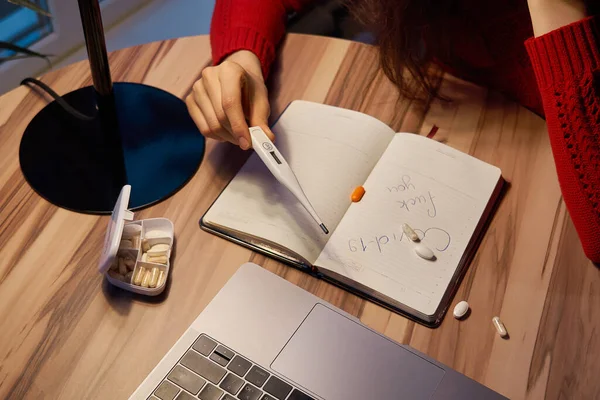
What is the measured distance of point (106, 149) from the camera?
83cm

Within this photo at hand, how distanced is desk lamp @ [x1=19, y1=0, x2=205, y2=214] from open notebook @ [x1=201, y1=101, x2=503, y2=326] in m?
0.09

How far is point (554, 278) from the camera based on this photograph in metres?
0.74

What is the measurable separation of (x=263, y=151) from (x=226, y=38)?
0.27 meters

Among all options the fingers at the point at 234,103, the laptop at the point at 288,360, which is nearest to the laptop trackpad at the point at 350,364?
the laptop at the point at 288,360

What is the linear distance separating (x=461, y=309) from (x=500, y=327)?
0.05 meters

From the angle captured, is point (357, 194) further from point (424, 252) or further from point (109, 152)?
point (109, 152)

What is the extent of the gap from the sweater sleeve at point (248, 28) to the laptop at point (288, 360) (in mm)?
402

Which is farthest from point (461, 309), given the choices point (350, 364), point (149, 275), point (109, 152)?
point (109, 152)

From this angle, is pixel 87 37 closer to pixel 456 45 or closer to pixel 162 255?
pixel 162 255

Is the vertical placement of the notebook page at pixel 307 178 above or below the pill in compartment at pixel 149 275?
above

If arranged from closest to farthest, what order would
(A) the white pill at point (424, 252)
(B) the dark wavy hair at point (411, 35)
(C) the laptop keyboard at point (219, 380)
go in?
(C) the laptop keyboard at point (219, 380) < (A) the white pill at point (424, 252) < (B) the dark wavy hair at point (411, 35)

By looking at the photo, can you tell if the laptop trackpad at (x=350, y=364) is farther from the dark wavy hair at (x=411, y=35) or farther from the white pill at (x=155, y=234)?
the dark wavy hair at (x=411, y=35)

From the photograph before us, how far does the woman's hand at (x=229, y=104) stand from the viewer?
792 millimetres

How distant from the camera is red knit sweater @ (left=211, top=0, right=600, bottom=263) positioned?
78 cm
